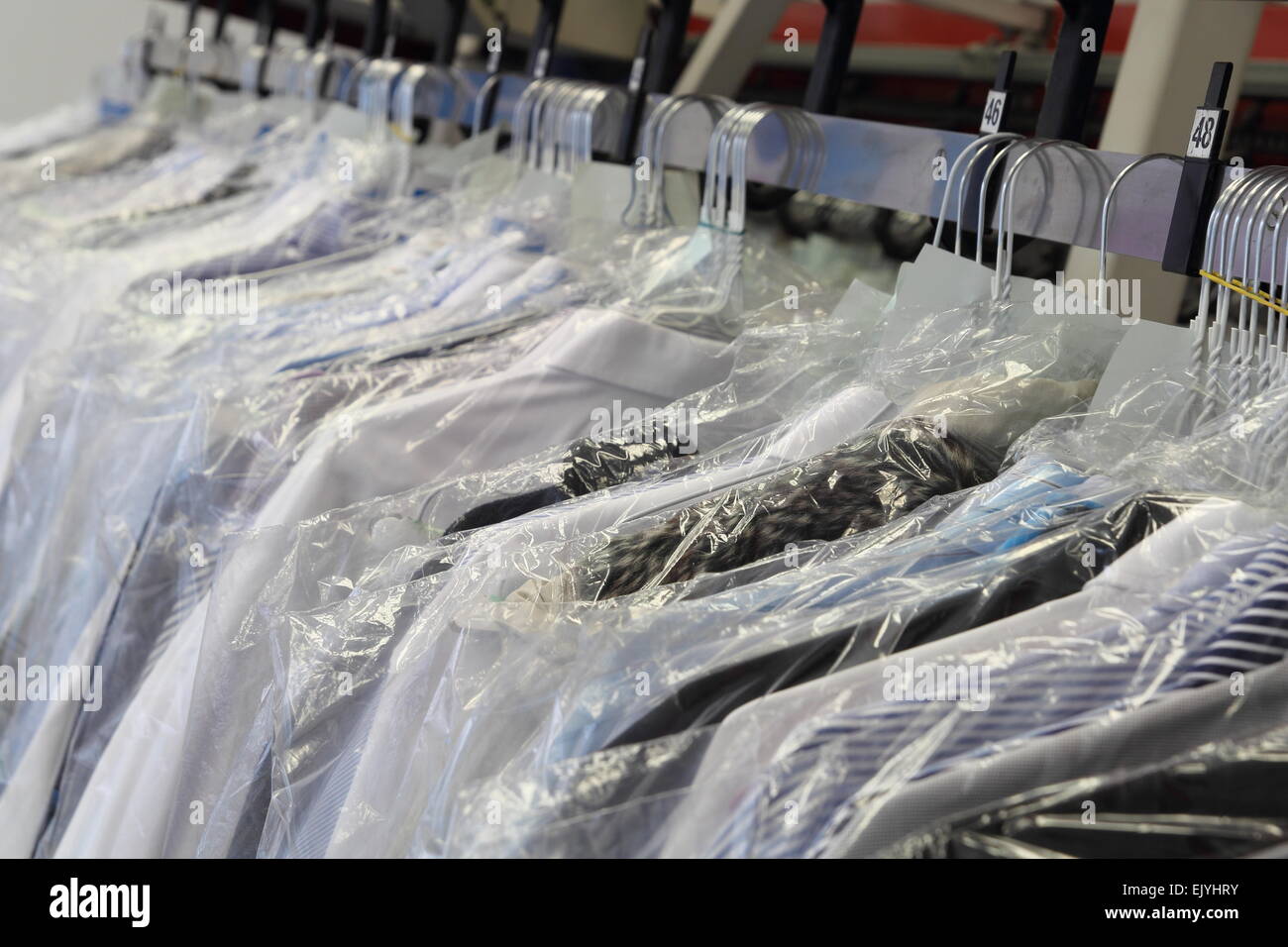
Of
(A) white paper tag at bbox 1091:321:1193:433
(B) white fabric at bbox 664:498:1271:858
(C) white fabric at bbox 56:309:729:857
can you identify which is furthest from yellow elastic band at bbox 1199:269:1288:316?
(C) white fabric at bbox 56:309:729:857

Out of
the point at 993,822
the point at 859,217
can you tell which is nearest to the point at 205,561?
the point at 993,822

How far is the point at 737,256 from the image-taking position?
3.81ft

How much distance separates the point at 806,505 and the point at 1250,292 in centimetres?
30

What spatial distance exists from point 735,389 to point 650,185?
0.45m

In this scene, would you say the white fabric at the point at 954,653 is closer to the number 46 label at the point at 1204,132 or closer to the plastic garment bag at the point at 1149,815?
the plastic garment bag at the point at 1149,815

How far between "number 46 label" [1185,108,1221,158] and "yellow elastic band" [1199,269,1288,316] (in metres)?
0.08

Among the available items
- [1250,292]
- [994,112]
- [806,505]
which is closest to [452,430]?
[806,505]

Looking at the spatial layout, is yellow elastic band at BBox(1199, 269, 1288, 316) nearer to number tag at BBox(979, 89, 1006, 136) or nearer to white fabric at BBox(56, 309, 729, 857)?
number tag at BBox(979, 89, 1006, 136)

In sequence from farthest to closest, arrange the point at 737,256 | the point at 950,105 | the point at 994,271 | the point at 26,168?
the point at 26,168
the point at 950,105
the point at 737,256
the point at 994,271

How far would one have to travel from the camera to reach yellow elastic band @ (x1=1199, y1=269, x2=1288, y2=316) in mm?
682

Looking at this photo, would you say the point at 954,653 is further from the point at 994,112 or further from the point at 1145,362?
the point at 994,112

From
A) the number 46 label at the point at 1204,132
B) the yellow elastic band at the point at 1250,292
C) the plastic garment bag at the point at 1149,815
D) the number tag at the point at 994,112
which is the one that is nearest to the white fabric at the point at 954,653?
the plastic garment bag at the point at 1149,815

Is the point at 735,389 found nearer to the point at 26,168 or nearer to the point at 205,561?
the point at 205,561

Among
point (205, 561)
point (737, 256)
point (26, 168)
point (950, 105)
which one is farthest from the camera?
point (26, 168)
